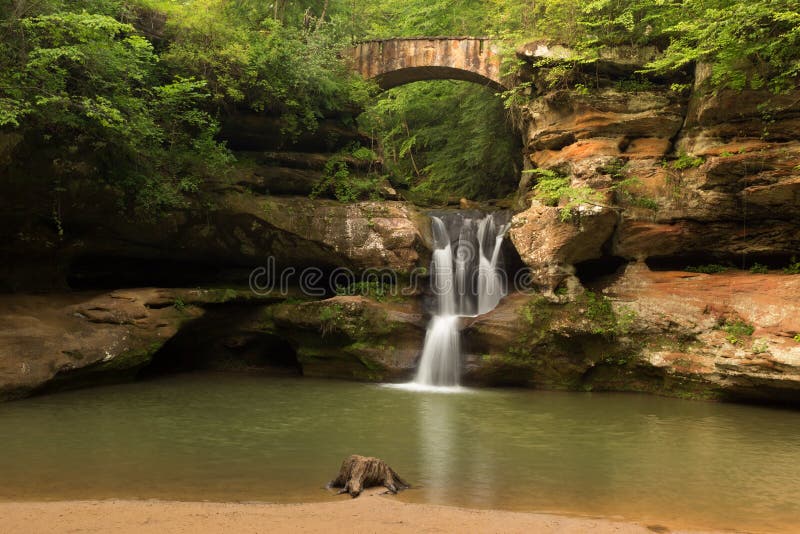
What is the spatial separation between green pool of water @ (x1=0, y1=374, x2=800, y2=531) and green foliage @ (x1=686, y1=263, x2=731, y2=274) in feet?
11.7

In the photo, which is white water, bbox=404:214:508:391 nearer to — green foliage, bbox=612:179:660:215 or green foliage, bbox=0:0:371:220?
green foliage, bbox=612:179:660:215

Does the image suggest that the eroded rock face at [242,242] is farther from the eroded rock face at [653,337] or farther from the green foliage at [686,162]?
the green foliage at [686,162]

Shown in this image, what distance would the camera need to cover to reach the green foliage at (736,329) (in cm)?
1224

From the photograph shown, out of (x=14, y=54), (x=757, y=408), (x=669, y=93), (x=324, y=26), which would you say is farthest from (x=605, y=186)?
(x=14, y=54)

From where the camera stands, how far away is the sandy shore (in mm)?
5195

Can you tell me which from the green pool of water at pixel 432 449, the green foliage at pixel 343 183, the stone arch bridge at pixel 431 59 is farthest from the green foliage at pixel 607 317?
the stone arch bridge at pixel 431 59

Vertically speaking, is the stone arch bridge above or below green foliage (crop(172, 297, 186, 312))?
above

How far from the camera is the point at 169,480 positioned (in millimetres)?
6805

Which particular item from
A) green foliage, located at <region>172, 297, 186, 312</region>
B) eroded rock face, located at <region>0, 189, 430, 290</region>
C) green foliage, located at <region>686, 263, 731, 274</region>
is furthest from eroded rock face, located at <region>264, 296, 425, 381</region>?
green foliage, located at <region>686, 263, 731, 274</region>

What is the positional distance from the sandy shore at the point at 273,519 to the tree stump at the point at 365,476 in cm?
45

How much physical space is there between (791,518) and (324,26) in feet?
63.1

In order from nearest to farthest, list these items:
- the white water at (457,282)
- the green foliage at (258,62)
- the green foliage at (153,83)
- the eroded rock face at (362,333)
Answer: the green foliage at (153,83) → the white water at (457,282) → the eroded rock face at (362,333) → the green foliage at (258,62)

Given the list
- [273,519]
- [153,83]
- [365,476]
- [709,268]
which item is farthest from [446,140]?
[273,519]

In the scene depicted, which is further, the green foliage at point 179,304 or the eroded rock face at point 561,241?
the green foliage at point 179,304
